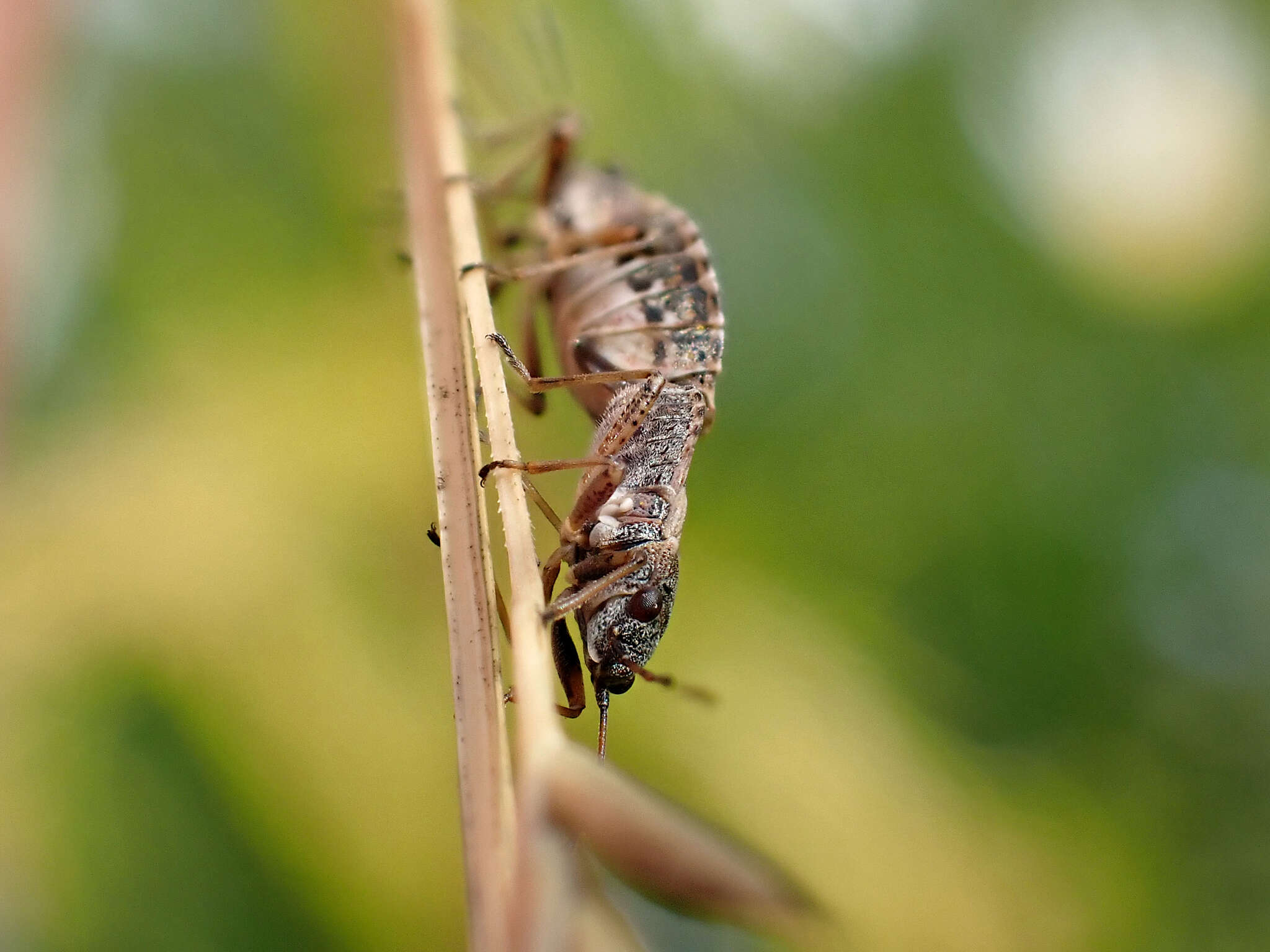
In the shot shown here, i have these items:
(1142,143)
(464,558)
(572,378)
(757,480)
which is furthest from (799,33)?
(464,558)

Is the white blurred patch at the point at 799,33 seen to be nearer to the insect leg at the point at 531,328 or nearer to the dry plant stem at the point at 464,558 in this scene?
the insect leg at the point at 531,328

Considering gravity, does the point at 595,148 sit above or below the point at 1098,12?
below

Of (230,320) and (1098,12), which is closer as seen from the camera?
(230,320)

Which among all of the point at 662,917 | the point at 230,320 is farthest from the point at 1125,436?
the point at 230,320

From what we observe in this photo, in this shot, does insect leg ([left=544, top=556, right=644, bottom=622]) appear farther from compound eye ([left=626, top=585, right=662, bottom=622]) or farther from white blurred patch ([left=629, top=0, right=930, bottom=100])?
white blurred patch ([left=629, top=0, right=930, bottom=100])

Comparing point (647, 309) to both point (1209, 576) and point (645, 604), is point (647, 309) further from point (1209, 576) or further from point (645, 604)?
point (1209, 576)

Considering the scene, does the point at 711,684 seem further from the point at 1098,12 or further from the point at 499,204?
the point at 1098,12
